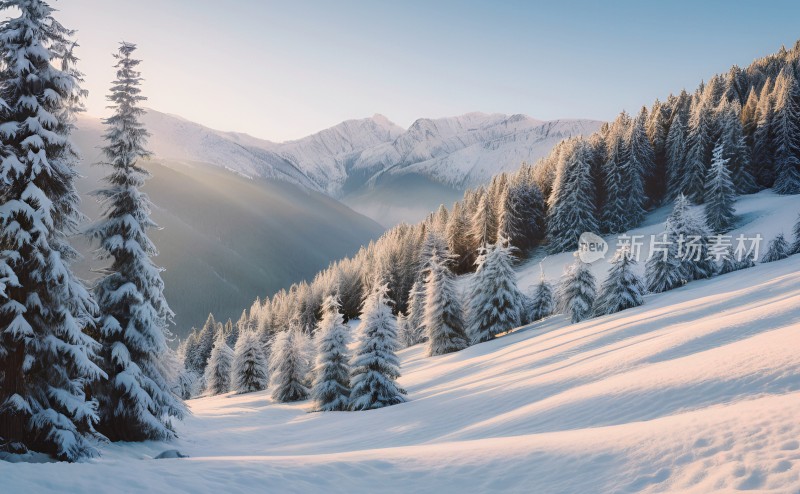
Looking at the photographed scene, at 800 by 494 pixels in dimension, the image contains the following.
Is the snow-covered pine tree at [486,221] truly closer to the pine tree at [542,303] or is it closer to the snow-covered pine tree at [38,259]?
the pine tree at [542,303]

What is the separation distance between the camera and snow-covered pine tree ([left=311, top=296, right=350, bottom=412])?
89.0 feet

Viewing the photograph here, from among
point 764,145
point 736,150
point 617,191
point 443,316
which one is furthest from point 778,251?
point 764,145

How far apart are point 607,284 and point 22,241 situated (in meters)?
32.8

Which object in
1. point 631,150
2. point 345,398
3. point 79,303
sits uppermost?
point 631,150

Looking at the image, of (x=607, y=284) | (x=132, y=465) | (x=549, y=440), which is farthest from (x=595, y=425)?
(x=607, y=284)

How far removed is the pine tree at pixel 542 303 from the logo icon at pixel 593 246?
15460 mm

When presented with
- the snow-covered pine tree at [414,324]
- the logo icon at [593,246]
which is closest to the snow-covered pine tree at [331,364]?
the snow-covered pine tree at [414,324]

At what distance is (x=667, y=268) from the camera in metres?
36.2

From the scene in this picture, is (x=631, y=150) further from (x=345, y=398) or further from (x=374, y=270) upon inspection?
→ (x=345, y=398)

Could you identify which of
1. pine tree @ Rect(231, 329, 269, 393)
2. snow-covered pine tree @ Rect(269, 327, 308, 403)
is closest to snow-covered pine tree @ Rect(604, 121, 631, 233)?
snow-covered pine tree @ Rect(269, 327, 308, 403)

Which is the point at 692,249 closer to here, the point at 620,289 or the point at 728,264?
the point at 728,264

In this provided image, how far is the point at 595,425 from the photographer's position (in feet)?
31.2

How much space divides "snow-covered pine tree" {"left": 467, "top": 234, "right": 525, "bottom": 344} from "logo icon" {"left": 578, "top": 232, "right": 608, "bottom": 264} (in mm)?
20876

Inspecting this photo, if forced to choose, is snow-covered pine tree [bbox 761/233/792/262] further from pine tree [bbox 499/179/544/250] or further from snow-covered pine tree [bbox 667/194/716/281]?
pine tree [bbox 499/179/544/250]
